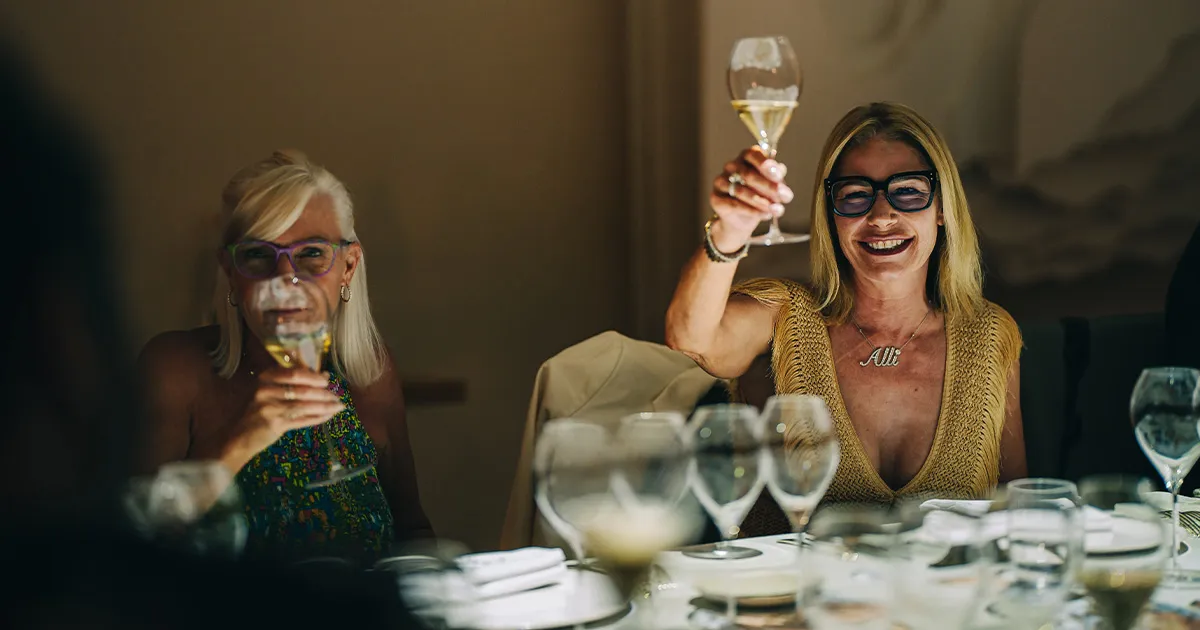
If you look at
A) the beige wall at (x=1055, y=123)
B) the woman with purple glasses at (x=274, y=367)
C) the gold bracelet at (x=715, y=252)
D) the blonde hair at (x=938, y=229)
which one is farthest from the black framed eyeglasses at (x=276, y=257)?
the beige wall at (x=1055, y=123)

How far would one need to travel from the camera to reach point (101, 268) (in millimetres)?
646

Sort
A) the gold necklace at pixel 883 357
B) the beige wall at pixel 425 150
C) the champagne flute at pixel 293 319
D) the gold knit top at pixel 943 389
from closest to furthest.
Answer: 1. the champagne flute at pixel 293 319
2. the gold knit top at pixel 943 389
3. the gold necklace at pixel 883 357
4. the beige wall at pixel 425 150

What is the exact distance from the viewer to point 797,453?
4.39 feet

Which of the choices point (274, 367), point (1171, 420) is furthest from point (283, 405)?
point (1171, 420)

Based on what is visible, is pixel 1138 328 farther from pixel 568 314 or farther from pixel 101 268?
pixel 101 268

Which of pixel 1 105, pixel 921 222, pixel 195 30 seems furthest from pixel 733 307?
pixel 1 105

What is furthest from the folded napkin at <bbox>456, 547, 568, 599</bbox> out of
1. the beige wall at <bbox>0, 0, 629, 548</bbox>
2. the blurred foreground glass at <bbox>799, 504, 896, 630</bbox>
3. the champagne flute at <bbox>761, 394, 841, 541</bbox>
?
the beige wall at <bbox>0, 0, 629, 548</bbox>

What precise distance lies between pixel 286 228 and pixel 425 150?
121 cm

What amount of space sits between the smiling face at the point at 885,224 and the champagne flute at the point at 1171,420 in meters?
0.65

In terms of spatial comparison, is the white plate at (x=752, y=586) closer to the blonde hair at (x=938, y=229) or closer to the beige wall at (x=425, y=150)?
the blonde hair at (x=938, y=229)

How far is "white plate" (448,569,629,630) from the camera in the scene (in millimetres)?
1193

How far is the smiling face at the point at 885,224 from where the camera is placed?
7.06ft

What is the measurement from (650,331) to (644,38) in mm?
855

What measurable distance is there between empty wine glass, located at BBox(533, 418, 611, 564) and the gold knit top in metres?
1.09
